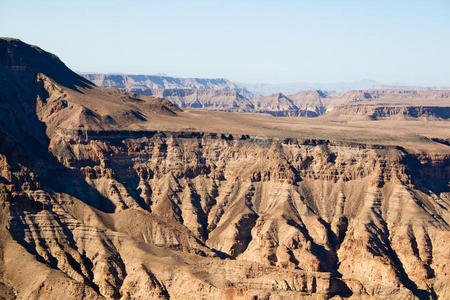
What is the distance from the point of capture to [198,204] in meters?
175

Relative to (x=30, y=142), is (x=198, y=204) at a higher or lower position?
lower

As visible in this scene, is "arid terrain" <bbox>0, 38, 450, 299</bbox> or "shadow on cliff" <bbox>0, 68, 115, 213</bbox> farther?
"shadow on cliff" <bbox>0, 68, 115, 213</bbox>

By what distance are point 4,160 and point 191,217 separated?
44.4 m

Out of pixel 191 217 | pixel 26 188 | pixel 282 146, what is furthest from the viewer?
pixel 282 146

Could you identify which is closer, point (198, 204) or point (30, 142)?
point (30, 142)

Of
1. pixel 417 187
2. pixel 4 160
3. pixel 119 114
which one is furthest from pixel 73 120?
pixel 417 187

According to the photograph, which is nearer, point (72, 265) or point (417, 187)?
point (72, 265)

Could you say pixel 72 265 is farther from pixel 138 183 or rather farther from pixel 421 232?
pixel 421 232

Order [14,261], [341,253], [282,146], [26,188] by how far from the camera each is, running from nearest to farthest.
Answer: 1. [14,261]
2. [26,188]
3. [341,253]
4. [282,146]

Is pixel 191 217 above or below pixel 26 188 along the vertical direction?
below

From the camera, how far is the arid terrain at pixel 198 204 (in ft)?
392

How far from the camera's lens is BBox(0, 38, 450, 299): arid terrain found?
11950 cm

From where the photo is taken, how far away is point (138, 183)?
579 ft

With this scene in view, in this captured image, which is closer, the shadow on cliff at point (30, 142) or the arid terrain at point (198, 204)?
the arid terrain at point (198, 204)
